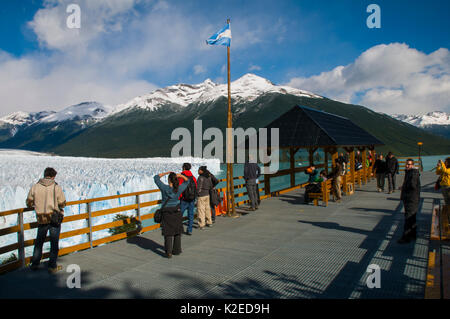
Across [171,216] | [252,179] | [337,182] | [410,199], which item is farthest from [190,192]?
[337,182]

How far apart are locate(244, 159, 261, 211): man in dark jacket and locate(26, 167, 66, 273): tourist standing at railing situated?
6385mm

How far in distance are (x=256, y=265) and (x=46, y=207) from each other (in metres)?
3.81

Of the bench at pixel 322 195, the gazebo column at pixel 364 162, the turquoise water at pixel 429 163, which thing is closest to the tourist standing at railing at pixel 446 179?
the bench at pixel 322 195

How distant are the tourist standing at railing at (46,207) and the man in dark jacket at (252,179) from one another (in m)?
6.38

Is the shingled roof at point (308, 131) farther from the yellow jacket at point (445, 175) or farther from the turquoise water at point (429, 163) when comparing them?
the turquoise water at point (429, 163)

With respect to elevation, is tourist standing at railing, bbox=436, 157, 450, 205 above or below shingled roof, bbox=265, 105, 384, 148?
below

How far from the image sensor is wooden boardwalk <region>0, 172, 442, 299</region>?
4723mm

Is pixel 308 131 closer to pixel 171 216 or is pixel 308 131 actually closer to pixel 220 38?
pixel 220 38

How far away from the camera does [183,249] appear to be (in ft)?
23.2

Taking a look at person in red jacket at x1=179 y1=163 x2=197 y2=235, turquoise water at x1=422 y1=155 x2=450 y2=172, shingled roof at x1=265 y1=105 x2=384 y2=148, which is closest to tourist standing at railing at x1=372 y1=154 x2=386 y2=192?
shingled roof at x1=265 y1=105 x2=384 y2=148

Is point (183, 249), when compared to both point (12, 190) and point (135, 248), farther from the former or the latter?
point (12, 190)

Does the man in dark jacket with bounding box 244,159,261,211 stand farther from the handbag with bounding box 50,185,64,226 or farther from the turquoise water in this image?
the turquoise water
